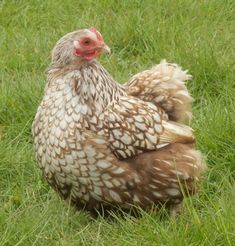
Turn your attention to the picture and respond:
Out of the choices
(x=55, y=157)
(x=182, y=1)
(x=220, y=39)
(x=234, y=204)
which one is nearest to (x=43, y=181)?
(x=55, y=157)

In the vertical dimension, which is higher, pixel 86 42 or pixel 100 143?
pixel 86 42

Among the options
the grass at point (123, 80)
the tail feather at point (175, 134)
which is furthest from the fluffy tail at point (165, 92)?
the grass at point (123, 80)

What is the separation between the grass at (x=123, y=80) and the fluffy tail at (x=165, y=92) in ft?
1.16

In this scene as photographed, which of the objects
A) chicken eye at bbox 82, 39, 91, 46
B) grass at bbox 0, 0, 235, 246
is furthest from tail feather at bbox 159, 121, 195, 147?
chicken eye at bbox 82, 39, 91, 46

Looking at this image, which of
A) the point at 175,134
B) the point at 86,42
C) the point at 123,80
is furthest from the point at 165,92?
the point at 123,80

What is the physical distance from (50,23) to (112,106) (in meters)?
2.37

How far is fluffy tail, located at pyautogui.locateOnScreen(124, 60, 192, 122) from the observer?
12.8 ft

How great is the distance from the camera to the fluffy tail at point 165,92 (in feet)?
12.8

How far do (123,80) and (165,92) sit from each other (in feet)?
3.60

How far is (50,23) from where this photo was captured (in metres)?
5.89

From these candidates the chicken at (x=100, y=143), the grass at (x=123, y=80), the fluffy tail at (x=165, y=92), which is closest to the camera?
the grass at (x=123, y=80)

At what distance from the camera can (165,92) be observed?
3.91 m

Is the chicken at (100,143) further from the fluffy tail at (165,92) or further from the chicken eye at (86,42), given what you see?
the fluffy tail at (165,92)

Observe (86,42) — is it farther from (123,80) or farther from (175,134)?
(123,80)
